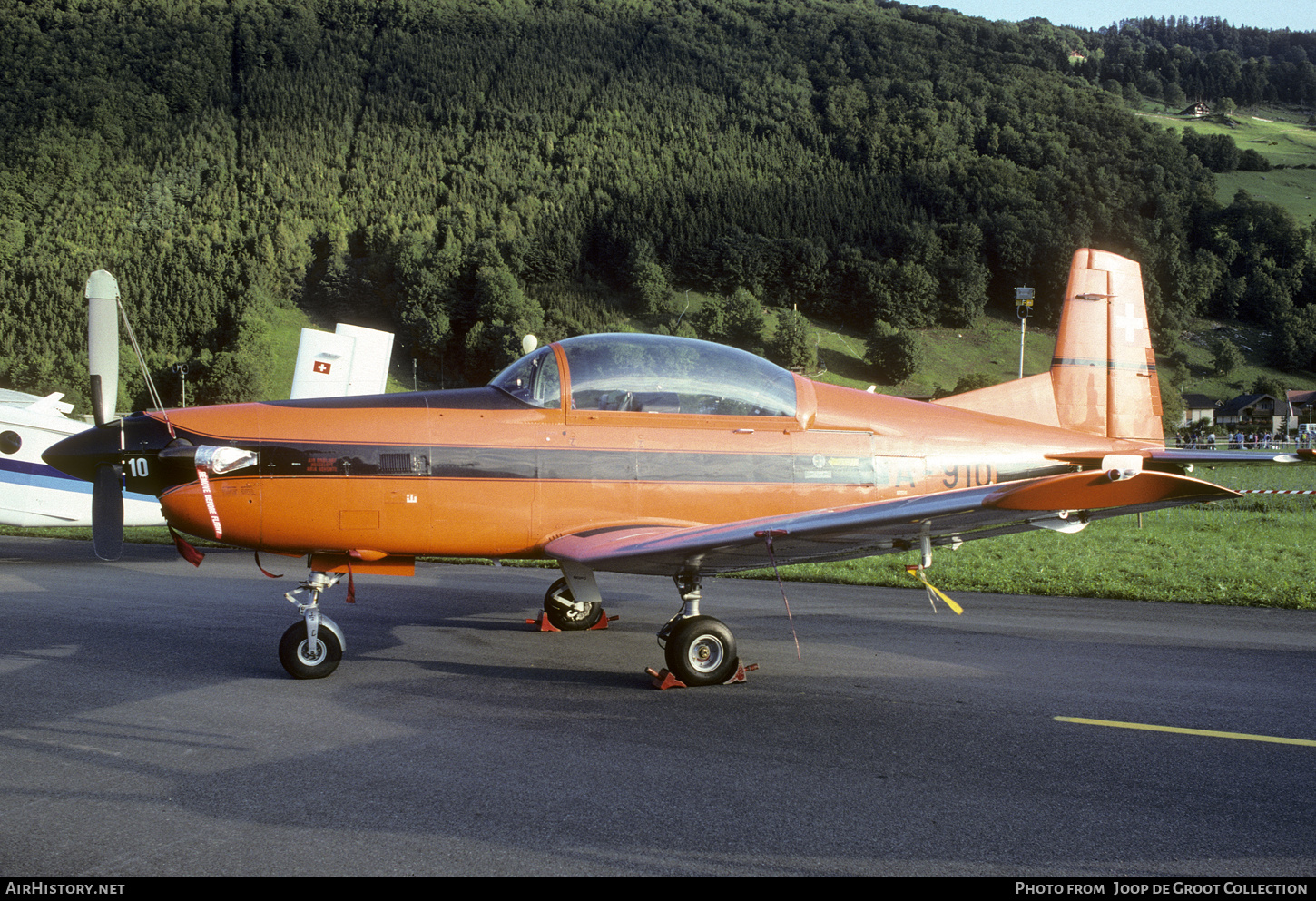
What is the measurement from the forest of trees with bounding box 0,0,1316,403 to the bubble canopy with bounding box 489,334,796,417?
8287cm

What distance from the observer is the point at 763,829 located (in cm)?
354

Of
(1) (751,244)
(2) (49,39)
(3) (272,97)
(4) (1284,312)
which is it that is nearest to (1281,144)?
(4) (1284,312)

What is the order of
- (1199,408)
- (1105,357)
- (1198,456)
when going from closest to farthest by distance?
(1198,456) < (1105,357) < (1199,408)

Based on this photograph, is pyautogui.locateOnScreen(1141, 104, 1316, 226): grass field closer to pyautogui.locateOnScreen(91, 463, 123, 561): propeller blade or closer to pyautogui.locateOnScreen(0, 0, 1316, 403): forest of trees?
pyautogui.locateOnScreen(0, 0, 1316, 403): forest of trees

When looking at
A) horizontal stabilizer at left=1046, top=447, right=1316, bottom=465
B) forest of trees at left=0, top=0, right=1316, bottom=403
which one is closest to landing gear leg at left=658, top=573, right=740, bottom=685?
horizontal stabilizer at left=1046, top=447, right=1316, bottom=465

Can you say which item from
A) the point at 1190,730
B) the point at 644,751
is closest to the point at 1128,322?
the point at 1190,730

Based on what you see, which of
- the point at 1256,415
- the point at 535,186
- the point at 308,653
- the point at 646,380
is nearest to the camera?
the point at 308,653

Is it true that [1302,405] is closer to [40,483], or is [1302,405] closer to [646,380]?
[646,380]

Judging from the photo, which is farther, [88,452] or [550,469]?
[550,469]

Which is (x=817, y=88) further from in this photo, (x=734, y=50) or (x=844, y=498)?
(x=844, y=498)

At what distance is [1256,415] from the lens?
3760 inches

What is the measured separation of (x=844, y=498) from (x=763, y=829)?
3.24 m

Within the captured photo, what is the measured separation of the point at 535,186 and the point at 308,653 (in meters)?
138

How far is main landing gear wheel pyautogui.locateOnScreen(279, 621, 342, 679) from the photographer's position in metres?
5.91
